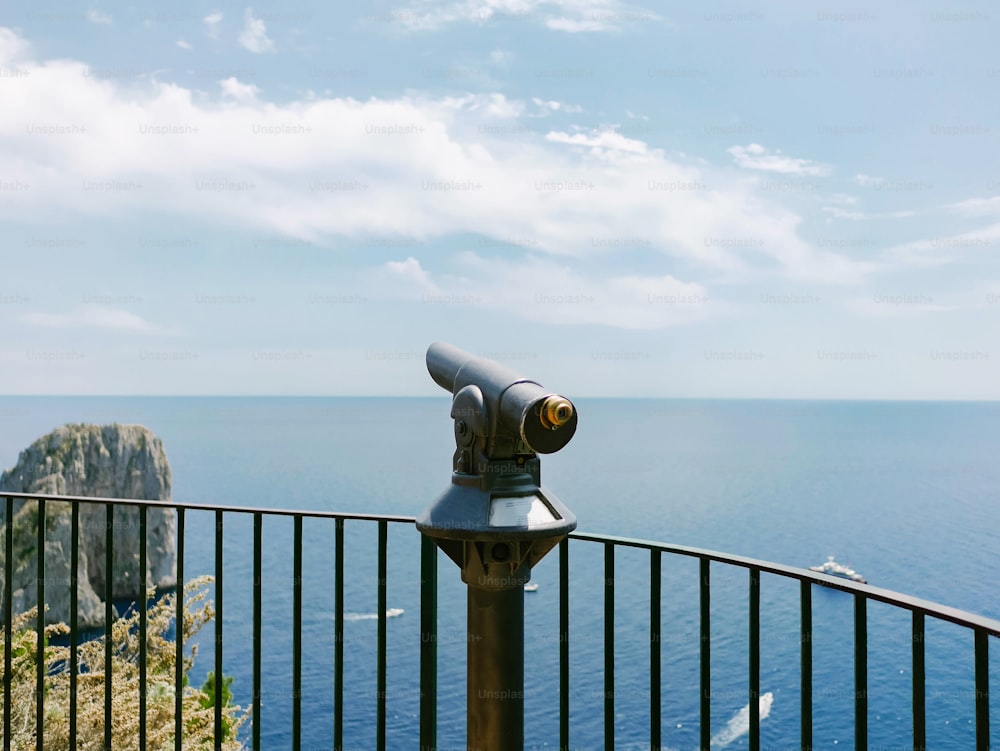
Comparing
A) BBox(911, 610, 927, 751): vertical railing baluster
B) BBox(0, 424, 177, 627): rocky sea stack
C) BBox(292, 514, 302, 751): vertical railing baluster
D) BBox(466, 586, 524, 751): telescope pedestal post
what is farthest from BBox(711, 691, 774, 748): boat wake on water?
BBox(911, 610, 927, 751): vertical railing baluster

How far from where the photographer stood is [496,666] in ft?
6.34

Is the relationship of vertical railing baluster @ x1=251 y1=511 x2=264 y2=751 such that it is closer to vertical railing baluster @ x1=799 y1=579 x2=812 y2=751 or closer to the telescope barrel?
the telescope barrel

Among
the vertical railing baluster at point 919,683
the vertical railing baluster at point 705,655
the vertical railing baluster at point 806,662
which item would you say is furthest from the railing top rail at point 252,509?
the vertical railing baluster at point 919,683

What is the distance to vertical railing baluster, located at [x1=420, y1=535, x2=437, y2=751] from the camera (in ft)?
7.60

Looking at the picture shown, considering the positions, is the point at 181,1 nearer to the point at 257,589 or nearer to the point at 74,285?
the point at 257,589

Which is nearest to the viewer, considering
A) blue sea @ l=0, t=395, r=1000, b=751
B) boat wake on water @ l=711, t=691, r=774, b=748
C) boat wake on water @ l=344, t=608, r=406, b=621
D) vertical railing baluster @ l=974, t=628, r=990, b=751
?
vertical railing baluster @ l=974, t=628, r=990, b=751

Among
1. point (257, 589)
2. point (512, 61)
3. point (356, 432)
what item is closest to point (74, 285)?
point (512, 61)

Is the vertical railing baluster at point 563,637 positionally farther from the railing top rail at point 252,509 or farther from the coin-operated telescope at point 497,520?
the railing top rail at point 252,509

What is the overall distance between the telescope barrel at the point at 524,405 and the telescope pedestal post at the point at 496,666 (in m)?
0.42

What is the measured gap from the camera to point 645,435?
123000 mm

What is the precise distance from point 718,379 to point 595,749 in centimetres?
6930

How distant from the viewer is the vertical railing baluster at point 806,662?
171 centimetres

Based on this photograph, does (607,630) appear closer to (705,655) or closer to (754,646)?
(705,655)

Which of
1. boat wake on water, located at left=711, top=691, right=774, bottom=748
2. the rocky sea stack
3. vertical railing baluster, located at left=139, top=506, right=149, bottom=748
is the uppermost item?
vertical railing baluster, located at left=139, top=506, right=149, bottom=748
